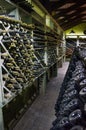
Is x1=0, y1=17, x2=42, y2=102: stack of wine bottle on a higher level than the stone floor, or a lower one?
higher

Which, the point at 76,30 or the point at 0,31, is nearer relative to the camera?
the point at 0,31

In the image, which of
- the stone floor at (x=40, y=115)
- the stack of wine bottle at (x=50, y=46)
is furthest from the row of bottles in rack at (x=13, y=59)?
the stack of wine bottle at (x=50, y=46)

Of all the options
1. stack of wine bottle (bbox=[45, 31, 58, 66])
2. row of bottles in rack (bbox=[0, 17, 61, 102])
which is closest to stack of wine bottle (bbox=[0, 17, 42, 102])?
row of bottles in rack (bbox=[0, 17, 61, 102])

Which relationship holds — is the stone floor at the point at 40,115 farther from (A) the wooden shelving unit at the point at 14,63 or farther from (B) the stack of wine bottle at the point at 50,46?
(B) the stack of wine bottle at the point at 50,46

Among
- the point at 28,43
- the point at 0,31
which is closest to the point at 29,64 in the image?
the point at 28,43

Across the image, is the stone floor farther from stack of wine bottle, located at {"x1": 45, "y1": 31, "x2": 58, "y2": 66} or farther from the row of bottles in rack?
stack of wine bottle, located at {"x1": 45, "y1": 31, "x2": 58, "y2": 66}

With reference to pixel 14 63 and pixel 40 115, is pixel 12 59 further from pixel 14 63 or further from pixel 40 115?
pixel 40 115

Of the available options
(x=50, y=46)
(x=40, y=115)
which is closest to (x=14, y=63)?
(x=40, y=115)

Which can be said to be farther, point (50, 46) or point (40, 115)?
point (50, 46)

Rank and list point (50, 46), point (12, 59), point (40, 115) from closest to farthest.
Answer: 1. point (12, 59)
2. point (40, 115)
3. point (50, 46)

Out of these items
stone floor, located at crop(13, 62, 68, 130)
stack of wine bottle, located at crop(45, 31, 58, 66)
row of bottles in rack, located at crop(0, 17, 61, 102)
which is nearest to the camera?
row of bottles in rack, located at crop(0, 17, 61, 102)

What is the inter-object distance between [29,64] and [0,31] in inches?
47.7

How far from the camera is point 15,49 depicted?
2.70 m

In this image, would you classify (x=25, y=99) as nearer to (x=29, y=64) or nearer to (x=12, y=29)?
(x=29, y=64)
